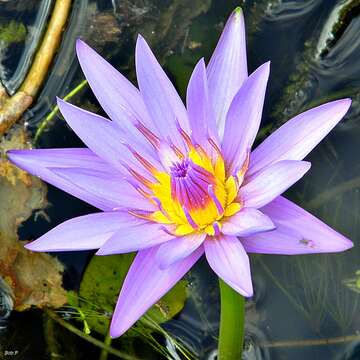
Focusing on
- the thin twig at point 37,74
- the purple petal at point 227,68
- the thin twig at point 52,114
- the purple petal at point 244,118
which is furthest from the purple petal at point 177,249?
the thin twig at point 37,74

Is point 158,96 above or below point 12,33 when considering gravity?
below

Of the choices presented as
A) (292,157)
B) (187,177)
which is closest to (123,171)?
(187,177)

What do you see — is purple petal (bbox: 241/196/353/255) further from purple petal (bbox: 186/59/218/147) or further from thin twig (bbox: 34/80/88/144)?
thin twig (bbox: 34/80/88/144)

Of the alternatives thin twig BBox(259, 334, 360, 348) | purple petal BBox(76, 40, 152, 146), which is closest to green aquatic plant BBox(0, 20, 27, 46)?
purple petal BBox(76, 40, 152, 146)

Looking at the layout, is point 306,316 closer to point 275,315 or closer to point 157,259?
point 275,315

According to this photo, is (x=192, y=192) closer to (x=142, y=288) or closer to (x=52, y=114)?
(x=142, y=288)

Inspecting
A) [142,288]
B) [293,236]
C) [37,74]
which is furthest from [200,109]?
[37,74]
